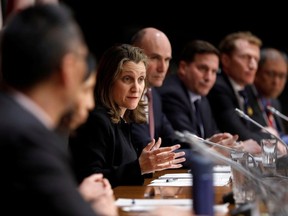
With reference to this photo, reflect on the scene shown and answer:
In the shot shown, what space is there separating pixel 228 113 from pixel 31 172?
344cm

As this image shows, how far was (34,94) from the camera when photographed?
1.35m

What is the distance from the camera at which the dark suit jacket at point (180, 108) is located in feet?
13.7

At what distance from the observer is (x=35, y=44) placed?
4.39ft

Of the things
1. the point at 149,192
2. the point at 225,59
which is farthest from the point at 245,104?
the point at 149,192

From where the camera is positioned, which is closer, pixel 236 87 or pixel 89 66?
pixel 89 66

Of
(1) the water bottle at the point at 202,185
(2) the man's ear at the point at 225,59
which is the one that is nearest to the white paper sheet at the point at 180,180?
(1) the water bottle at the point at 202,185

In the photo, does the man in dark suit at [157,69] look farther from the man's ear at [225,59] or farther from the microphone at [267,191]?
the microphone at [267,191]

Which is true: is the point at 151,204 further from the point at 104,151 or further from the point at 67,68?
the point at 67,68

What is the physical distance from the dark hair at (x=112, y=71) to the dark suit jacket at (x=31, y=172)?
170 centimetres

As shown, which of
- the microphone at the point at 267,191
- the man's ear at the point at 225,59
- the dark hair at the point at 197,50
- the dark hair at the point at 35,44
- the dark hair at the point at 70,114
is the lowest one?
the microphone at the point at 267,191

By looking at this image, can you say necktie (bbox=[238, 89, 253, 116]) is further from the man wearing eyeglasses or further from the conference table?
the conference table

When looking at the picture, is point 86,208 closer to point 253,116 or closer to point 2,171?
point 2,171

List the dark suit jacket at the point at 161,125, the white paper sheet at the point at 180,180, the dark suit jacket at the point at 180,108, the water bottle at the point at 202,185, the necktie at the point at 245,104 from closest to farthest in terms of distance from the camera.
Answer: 1. the water bottle at the point at 202,185
2. the white paper sheet at the point at 180,180
3. the dark suit jacket at the point at 161,125
4. the dark suit jacket at the point at 180,108
5. the necktie at the point at 245,104

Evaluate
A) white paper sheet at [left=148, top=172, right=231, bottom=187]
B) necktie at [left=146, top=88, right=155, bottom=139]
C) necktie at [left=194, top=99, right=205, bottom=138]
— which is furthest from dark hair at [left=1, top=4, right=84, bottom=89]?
necktie at [left=194, top=99, right=205, bottom=138]
